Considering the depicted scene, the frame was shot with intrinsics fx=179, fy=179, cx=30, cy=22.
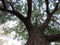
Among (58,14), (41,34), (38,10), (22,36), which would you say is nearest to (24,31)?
(22,36)

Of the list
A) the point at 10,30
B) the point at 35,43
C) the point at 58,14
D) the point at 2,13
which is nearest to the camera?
the point at 35,43

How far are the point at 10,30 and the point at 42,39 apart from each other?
2.53 meters

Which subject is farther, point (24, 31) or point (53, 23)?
point (24, 31)

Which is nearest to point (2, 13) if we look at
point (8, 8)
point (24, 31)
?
point (8, 8)

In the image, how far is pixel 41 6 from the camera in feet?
19.9

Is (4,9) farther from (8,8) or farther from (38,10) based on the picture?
(38,10)

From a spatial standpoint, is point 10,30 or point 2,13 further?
point 10,30

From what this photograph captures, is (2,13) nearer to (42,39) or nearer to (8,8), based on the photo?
(8,8)

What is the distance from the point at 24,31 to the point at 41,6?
107cm

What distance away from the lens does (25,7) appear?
585 cm

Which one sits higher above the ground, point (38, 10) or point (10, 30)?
point (38, 10)

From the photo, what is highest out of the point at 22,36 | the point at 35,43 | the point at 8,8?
the point at 8,8

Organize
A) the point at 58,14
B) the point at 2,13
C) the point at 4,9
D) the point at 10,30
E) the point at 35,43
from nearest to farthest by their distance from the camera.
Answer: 1. the point at 35,43
2. the point at 4,9
3. the point at 2,13
4. the point at 58,14
5. the point at 10,30

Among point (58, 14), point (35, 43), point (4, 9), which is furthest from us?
point (58, 14)
